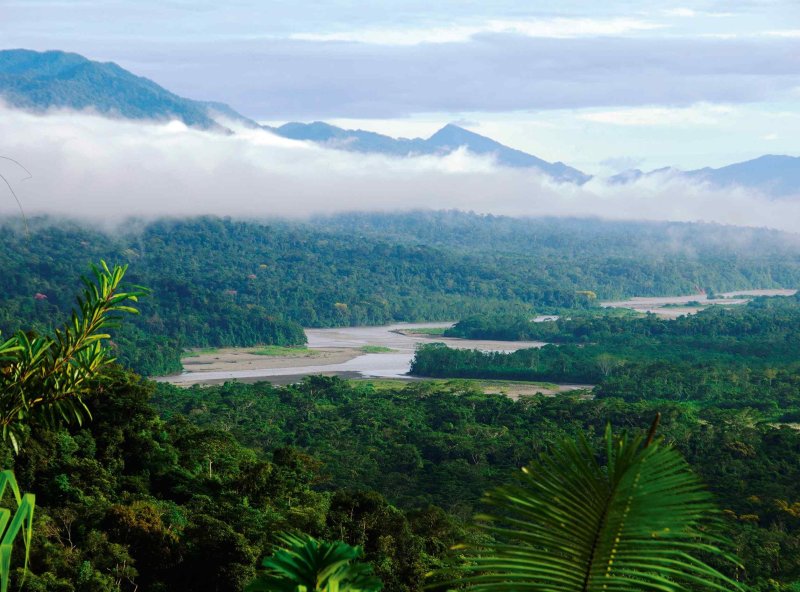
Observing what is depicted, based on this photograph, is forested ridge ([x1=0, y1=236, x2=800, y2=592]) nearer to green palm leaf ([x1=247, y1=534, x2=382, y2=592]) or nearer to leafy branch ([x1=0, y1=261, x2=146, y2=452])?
leafy branch ([x1=0, y1=261, x2=146, y2=452])

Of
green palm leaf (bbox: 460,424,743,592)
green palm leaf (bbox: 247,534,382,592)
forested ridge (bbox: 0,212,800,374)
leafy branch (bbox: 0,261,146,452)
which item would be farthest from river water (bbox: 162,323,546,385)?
green palm leaf (bbox: 460,424,743,592)

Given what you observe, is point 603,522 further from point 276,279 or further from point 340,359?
point 276,279

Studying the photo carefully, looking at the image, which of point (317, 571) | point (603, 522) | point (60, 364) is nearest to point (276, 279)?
point (60, 364)

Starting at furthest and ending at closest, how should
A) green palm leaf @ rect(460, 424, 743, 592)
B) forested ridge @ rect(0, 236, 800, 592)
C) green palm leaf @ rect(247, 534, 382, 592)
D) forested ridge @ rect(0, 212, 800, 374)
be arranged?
forested ridge @ rect(0, 212, 800, 374)
forested ridge @ rect(0, 236, 800, 592)
green palm leaf @ rect(247, 534, 382, 592)
green palm leaf @ rect(460, 424, 743, 592)

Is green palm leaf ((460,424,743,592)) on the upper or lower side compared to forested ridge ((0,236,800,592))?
upper

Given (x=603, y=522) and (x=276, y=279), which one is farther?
(x=276, y=279)

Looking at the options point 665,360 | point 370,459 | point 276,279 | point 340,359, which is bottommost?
point 340,359

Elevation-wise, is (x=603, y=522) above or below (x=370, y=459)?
above
